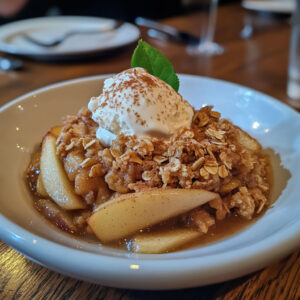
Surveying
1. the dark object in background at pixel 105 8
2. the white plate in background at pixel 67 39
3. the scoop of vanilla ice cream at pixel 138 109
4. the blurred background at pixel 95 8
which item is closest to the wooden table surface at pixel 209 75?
the white plate in background at pixel 67 39

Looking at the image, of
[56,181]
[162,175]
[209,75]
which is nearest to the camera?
[162,175]

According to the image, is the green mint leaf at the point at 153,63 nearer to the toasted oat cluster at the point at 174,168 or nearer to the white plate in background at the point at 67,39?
the toasted oat cluster at the point at 174,168

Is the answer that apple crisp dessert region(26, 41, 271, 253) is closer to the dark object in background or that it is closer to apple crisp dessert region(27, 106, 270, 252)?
apple crisp dessert region(27, 106, 270, 252)

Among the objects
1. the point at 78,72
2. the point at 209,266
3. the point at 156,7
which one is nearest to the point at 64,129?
the point at 209,266

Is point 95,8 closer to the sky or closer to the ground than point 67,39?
closer to the ground

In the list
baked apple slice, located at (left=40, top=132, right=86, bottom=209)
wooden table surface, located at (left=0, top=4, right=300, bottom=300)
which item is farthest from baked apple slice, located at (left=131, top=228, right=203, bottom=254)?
baked apple slice, located at (left=40, top=132, right=86, bottom=209)

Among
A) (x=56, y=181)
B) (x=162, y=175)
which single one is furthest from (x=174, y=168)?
(x=56, y=181)

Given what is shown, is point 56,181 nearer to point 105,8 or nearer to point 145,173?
point 145,173
